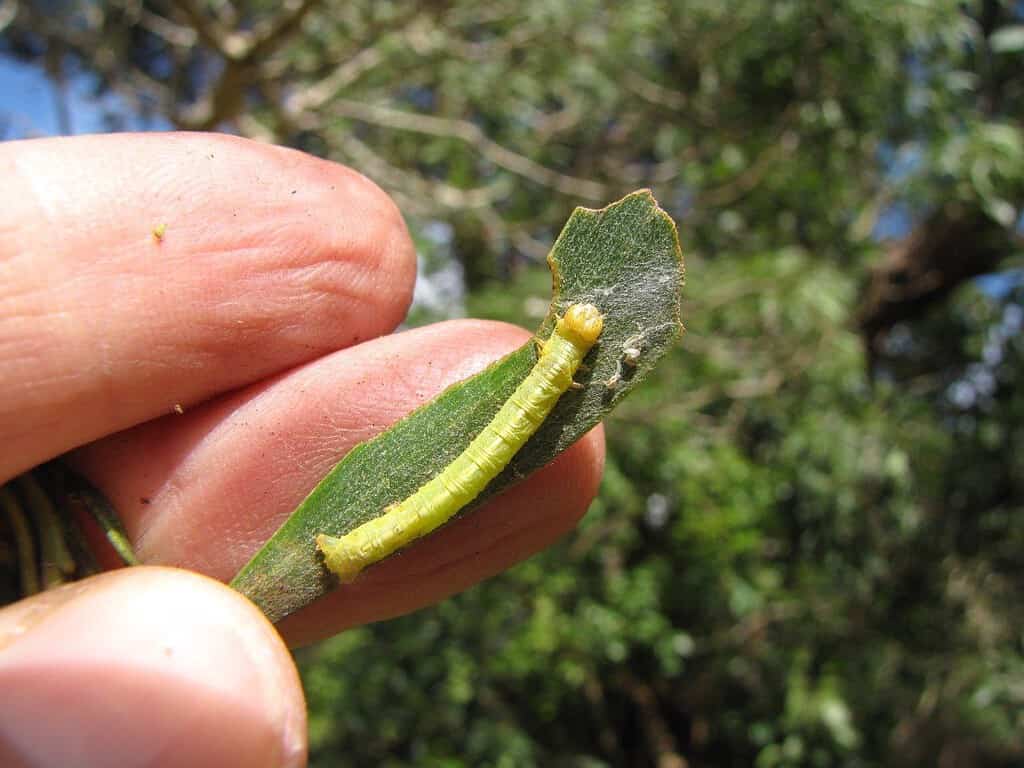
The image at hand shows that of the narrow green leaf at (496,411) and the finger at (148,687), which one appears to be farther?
the narrow green leaf at (496,411)

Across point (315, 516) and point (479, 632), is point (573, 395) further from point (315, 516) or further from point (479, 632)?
point (479, 632)

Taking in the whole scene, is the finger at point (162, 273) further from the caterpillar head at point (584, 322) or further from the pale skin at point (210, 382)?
the caterpillar head at point (584, 322)

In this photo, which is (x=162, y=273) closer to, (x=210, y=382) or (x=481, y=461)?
(x=210, y=382)

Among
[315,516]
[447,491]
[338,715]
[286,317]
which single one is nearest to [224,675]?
[315,516]

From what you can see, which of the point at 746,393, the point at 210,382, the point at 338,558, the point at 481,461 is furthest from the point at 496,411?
the point at 746,393

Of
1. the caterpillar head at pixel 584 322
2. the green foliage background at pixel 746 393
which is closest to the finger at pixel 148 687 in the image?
the caterpillar head at pixel 584 322
